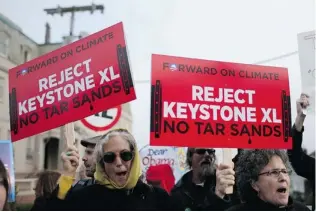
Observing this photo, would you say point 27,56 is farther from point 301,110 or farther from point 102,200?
point 301,110

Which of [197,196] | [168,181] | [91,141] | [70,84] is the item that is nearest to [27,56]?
[70,84]

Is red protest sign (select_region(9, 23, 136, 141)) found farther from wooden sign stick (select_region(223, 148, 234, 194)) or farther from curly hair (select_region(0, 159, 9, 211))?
wooden sign stick (select_region(223, 148, 234, 194))

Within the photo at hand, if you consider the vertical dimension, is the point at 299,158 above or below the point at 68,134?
below

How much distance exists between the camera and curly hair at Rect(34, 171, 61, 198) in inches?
112

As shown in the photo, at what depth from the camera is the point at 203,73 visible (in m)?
3.27

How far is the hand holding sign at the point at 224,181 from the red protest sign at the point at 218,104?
0.51 feet

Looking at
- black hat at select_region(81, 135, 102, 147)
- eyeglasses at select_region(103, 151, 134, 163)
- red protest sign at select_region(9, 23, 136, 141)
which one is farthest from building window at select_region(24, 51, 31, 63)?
eyeglasses at select_region(103, 151, 134, 163)

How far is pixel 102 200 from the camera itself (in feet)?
9.53

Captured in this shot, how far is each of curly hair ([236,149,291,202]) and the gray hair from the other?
2.39ft

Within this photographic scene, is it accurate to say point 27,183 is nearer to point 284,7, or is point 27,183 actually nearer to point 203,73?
point 203,73

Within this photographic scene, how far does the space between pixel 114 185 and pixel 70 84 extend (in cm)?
66

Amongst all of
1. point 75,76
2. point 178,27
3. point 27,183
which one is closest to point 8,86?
point 75,76

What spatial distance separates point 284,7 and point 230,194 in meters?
1.32

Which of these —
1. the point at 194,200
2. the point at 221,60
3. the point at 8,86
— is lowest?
the point at 194,200
